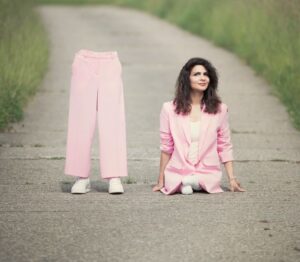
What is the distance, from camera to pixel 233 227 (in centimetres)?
706

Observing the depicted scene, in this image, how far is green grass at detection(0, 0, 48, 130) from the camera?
43.6 feet

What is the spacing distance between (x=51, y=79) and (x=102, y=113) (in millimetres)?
9174

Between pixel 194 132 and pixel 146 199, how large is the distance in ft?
2.53

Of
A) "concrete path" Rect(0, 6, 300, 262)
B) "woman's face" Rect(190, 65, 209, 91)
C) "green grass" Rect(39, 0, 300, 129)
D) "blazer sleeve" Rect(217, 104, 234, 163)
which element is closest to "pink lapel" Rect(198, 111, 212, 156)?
"blazer sleeve" Rect(217, 104, 234, 163)

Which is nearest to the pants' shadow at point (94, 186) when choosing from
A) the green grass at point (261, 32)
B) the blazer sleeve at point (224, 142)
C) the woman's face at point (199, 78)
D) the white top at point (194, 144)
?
the white top at point (194, 144)

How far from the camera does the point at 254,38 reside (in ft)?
62.4

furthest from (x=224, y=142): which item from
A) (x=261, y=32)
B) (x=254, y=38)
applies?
(x=254, y=38)

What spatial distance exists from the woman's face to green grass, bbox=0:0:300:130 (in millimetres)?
4383

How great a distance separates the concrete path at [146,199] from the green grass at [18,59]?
25 cm

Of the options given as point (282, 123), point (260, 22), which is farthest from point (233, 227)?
point (260, 22)

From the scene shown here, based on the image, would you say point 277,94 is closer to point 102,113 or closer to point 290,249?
point 102,113

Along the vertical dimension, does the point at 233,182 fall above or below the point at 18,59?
below

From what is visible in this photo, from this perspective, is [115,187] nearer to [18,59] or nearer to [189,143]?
[189,143]

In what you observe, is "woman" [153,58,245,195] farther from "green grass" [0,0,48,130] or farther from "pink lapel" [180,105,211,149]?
"green grass" [0,0,48,130]
